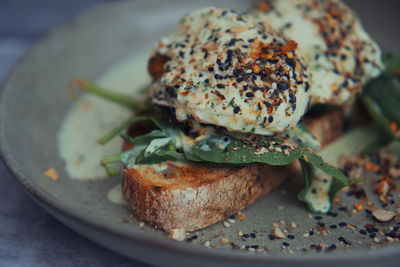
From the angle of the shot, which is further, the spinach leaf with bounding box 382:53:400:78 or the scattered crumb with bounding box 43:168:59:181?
the spinach leaf with bounding box 382:53:400:78

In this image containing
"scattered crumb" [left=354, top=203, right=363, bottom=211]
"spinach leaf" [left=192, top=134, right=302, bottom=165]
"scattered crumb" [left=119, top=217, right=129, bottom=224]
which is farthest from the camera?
"scattered crumb" [left=354, top=203, right=363, bottom=211]

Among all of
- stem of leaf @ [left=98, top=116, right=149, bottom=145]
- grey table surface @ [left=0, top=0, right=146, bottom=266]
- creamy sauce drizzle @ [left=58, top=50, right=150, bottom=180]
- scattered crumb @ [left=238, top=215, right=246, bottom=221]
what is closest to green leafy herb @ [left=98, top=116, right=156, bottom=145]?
stem of leaf @ [left=98, top=116, right=149, bottom=145]

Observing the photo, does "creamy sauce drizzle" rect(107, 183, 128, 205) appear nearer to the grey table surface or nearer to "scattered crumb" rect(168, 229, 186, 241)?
the grey table surface

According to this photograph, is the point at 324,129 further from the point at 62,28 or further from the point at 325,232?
the point at 62,28

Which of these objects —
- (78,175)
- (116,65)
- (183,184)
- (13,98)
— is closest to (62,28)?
(116,65)

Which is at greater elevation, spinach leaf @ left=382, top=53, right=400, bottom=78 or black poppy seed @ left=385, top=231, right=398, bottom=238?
spinach leaf @ left=382, top=53, right=400, bottom=78

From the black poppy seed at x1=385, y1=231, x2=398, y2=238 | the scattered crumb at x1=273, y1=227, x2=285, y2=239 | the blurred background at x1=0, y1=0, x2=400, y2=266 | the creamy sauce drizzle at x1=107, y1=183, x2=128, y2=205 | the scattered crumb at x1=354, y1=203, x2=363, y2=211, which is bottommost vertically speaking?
the blurred background at x1=0, y1=0, x2=400, y2=266

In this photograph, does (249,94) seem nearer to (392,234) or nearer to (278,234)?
(278,234)
